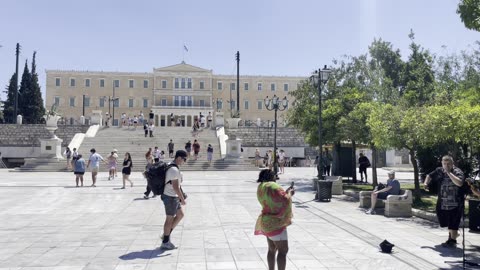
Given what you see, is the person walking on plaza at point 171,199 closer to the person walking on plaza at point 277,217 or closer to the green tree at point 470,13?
the person walking on plaza at point 277,217

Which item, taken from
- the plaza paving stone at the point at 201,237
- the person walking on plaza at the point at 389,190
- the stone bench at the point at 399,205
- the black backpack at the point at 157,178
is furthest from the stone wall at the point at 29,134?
the black backpack at the point at 157,178

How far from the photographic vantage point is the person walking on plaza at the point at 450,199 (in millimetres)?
6992

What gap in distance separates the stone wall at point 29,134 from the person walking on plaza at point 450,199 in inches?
1357

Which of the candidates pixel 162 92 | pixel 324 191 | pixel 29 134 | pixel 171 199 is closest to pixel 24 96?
pixel 29 134

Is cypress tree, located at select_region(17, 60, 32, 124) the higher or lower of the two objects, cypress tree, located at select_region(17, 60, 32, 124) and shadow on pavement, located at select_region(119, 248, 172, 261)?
the higher

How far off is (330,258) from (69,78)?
8394 centimetres

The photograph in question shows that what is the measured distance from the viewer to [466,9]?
24.5 feet

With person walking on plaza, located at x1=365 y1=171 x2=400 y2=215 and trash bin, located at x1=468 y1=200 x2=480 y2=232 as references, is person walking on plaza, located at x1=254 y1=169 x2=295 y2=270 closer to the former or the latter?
trash bin, located at x1=468 y1=200 x2=480 y2=232

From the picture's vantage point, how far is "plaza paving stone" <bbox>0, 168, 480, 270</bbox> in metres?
6.17

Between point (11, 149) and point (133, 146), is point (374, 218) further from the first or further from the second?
point (11, 149)

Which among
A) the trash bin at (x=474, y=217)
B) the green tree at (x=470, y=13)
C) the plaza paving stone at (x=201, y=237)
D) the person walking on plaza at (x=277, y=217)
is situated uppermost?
the green tree at (x=470, y=13)

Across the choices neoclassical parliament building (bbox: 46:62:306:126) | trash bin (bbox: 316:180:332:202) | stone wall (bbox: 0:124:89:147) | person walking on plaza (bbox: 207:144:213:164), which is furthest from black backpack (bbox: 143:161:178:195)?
neoclassical parliament building (bbox: 46:62:306:126)

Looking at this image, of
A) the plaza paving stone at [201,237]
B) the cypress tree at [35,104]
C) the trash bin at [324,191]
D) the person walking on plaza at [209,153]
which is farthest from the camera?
the cypress tree at [35,104]

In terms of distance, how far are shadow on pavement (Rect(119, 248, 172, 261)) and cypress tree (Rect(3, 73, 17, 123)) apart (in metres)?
60.6
